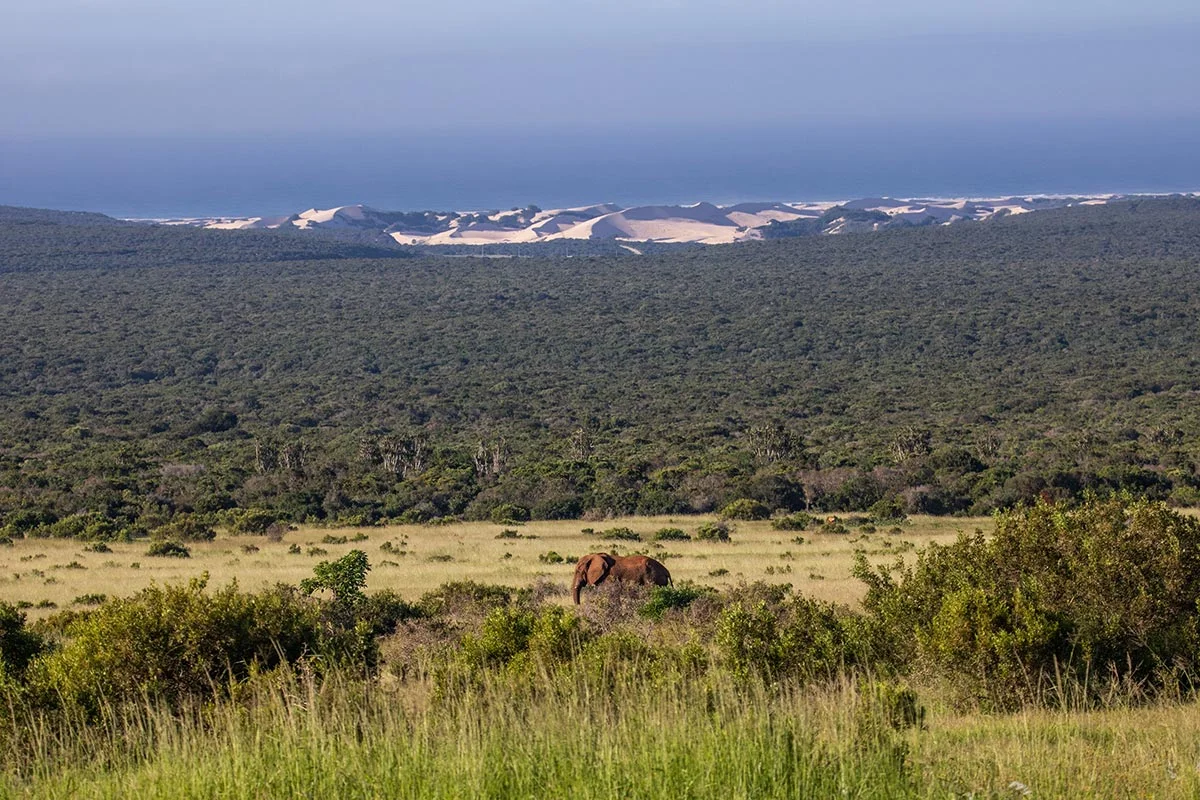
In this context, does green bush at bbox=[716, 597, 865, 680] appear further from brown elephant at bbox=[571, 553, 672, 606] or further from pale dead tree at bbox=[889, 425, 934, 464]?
pale dead tree at bbox=[889, 425, 934, 464]

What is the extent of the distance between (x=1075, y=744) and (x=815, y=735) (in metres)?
1.50

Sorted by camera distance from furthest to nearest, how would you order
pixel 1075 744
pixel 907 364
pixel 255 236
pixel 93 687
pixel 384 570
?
1. pixel 255 236
2. pixel 907 364
3. pixel 384 570
4. pixel 93 687
5. pixel 1075 744

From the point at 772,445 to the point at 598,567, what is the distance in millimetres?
21390

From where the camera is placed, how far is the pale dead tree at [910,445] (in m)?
32.5

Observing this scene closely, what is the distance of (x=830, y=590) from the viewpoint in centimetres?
1580

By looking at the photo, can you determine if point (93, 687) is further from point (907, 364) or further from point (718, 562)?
point (907, 364)

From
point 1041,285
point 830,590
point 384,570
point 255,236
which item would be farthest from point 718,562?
point 255,236

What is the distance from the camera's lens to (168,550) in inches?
873

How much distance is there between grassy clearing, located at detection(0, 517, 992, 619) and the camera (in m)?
17.5

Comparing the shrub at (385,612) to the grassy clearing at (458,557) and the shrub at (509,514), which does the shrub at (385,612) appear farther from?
the shrub at (509,514)

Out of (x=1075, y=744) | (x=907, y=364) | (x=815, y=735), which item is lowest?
(x=907, y=364)

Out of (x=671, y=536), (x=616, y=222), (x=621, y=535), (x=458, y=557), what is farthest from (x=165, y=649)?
(x=616, y=222)

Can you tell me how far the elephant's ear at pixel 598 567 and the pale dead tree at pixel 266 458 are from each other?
2030 centimetres

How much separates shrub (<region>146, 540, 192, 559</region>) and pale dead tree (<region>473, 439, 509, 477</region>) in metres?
11.6
